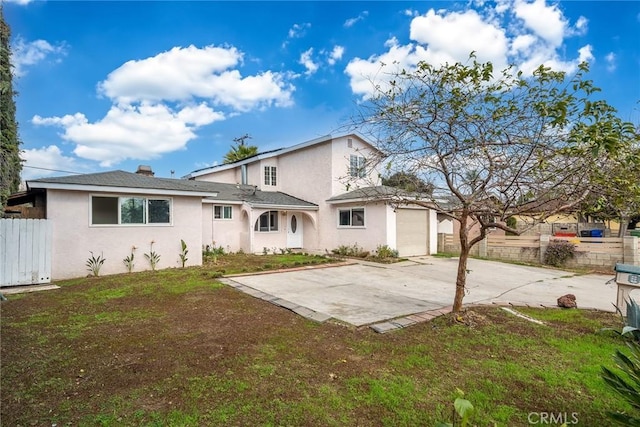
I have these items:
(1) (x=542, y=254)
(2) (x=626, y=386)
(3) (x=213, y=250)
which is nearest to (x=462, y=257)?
(2) (x=626, y=386)

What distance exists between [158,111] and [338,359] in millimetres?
18905

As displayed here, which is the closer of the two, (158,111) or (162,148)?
(158,111)

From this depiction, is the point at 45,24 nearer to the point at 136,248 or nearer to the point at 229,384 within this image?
the point at 136,248

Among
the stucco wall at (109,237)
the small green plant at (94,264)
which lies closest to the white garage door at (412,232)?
the stucco wall at (109,237)

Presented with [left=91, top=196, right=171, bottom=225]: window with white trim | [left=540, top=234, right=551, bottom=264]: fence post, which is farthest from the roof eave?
[left=540, top=234, right=551, bottom=264]: fence post

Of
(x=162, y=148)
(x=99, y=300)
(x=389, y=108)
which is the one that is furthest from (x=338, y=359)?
(x=162, y=148)

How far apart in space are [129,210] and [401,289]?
10.0 meters

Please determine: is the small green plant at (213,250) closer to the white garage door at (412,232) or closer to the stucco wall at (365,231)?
the stucco wall at (365,231)

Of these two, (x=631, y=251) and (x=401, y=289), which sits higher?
(x=631, y=251)

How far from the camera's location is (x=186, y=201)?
12.9m

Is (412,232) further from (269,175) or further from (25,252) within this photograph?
(25,252)

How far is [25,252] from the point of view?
9141mm

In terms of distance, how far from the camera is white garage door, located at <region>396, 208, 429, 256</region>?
16639 millimetres

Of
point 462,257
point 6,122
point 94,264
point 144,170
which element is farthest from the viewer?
point 144,170
